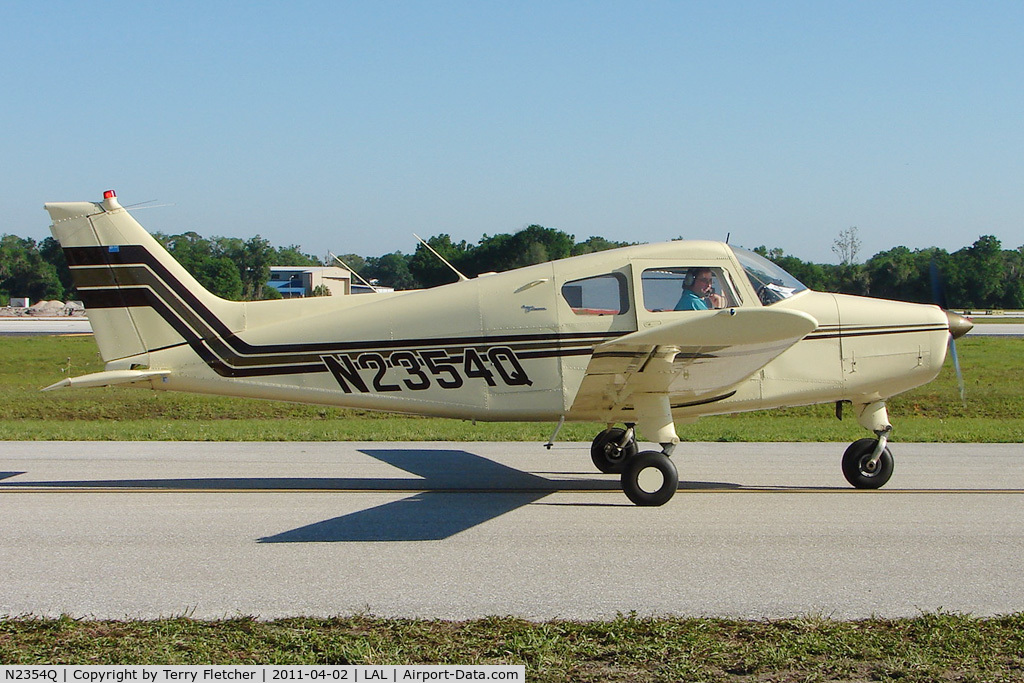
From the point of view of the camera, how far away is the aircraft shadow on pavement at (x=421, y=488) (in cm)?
775

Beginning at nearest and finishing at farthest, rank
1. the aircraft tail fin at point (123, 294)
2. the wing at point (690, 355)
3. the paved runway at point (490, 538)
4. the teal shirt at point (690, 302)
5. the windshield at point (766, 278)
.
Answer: the paved runway at point (490, 538) → the wing at point (690, 355) → the teal shirt at point (690, 302) → the windshield at point (766, 278) → the aircraft tail fin at point (123, 294)

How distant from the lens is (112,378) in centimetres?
899

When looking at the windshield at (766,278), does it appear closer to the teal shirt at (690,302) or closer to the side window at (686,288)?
the side window at (686,288)

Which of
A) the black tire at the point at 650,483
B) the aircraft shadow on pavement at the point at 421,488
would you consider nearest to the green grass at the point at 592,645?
the aircraft shadow on pavement at the point at 421,488

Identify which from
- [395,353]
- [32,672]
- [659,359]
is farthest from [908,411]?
[32,672]

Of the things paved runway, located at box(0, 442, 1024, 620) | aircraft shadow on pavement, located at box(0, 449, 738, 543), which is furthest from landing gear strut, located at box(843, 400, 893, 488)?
aircraft shadow on pavement, located at box(0, 449, 738, 543)

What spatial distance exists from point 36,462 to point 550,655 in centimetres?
890

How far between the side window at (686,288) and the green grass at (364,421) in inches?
217

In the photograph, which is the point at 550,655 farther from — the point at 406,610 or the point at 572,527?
the point at 572,527

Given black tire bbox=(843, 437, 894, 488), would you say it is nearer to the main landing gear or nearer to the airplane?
the airplane

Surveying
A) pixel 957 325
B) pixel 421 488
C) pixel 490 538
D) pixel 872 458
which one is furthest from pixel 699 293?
pixel 421 488

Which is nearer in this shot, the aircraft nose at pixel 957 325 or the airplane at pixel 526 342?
the airplane at pixel 526 342

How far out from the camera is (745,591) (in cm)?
611

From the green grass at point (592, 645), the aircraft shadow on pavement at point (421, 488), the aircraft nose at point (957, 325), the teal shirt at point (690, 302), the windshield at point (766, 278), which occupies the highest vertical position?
the windshield at point (766, 278)
